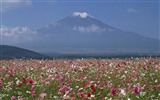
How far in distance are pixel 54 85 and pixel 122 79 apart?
2.16m

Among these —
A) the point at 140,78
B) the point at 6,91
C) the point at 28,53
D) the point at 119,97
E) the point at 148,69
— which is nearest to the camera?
the point at 119,97

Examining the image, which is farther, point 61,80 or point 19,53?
point 19,53

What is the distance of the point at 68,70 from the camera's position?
44.1 ft

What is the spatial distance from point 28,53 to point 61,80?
105 meters

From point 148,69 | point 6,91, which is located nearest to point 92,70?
Answer: point 148,69

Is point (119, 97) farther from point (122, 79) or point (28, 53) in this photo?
point (28, 53)

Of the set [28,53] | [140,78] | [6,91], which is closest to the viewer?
[6,91]

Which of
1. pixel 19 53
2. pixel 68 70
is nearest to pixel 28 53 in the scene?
pixel 19 53

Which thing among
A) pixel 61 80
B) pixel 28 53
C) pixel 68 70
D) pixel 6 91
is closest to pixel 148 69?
pixel 68 70

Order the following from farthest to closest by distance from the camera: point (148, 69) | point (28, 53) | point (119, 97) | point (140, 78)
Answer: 1. point (28, 53)
2. point (148, 69)
3. point (140, 78)
4. point (119, 97)

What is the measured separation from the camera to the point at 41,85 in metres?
10.1

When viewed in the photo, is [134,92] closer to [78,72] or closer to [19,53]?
[78,72]

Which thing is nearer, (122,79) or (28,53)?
(122,79)

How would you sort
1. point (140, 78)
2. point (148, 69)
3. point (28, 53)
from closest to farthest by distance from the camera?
point (140, 78), point (148, 69), point (28, 53)
